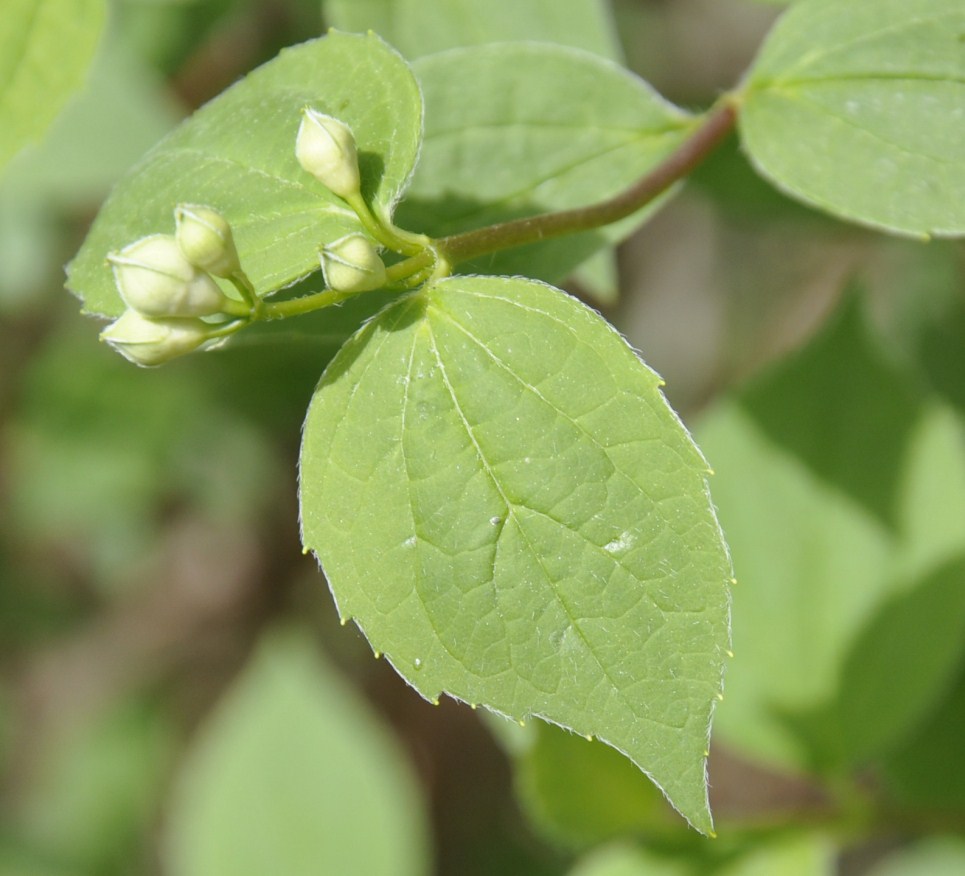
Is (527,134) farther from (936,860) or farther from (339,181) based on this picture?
(936,860)

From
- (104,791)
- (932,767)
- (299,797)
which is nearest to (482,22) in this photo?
(932,767)

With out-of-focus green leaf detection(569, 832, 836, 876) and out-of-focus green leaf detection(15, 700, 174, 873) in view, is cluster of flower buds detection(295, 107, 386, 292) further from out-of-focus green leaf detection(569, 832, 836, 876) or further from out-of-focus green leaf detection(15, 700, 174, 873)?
out-of-focus green leaf detection(15, 700, 174, 873)

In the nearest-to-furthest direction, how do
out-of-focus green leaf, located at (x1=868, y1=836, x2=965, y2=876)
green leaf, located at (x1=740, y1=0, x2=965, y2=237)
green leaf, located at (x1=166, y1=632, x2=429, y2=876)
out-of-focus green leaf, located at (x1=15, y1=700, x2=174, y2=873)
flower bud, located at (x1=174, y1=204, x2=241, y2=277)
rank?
flower bud, located at (x1=174, y1=204, x2=241, y2=277), green leaf, located at (x1=740, y1=0, x2=965, y2=237), out-of-focus green leaf, located at (x1=868, y1=836, x2=965, y2=876), green leaf, located at (x1=166, y1=632, x2=429, y2=876), out-of-focus green leaf, located at (x1=15, y1=700, x2=174, y2=873)

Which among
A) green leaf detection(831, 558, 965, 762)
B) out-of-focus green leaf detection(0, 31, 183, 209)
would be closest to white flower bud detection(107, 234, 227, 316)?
green leaf detection(831, 558, 965, 762)

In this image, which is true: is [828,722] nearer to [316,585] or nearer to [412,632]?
[412,632]

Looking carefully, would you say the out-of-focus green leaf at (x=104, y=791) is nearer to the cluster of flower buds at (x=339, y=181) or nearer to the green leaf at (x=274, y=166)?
the green leaf at (x=274, y=166)

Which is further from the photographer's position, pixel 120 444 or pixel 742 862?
pixel 120 444
